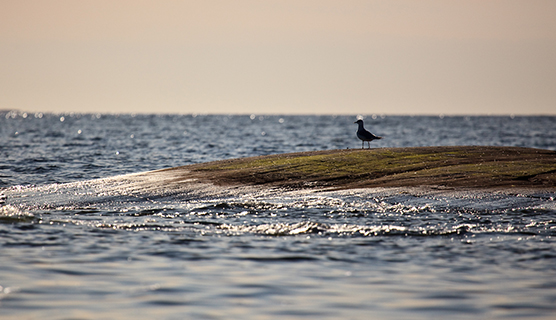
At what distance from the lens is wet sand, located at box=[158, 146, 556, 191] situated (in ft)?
49.6

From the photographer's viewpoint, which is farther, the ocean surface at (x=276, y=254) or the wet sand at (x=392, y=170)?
the wet sand at (x=392, y=170)

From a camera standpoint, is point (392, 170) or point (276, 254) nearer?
point (276, 254)

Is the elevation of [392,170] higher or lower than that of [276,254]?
higher

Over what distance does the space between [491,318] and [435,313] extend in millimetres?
628

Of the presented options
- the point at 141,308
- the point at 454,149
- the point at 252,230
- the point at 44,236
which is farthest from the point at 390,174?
the point at 141,308

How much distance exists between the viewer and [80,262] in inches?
350

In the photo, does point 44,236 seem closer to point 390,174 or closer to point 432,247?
point 432,247

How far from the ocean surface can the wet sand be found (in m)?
0.79

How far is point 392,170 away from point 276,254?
26.0ft

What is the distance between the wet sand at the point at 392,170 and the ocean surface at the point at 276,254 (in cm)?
79

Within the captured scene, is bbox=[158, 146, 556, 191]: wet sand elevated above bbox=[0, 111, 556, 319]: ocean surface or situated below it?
above

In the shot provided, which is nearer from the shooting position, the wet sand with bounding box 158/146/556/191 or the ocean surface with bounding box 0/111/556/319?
the ocean surface with bounding box 0/111/556/319

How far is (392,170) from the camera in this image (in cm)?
1661

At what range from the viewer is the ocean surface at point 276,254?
7008mm
